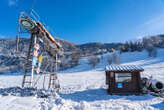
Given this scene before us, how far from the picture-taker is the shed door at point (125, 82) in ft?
26.5

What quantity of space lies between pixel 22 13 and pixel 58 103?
6444mm

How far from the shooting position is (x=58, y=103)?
15.5 ft

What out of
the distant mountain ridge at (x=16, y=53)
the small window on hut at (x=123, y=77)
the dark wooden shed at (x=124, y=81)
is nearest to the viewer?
the dark wooden shed at (x=124, y=81)

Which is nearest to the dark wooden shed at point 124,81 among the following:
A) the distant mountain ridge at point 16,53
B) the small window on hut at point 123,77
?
the small window on hut at point 123,77

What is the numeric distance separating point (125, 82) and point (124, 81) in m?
0.11

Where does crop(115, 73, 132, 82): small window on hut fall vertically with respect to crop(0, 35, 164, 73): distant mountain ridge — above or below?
below

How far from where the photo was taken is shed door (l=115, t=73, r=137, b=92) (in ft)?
26.5

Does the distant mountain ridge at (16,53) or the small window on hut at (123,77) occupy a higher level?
the distant mountain ridge at (16,53)

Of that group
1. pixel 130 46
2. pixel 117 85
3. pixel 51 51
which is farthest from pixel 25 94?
pixel 130 46

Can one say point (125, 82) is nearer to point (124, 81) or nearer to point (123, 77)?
point (124, 81)

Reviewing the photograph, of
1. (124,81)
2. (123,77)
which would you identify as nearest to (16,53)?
(123,77)

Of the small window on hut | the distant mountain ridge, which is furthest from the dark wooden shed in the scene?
the distant mountain ridge

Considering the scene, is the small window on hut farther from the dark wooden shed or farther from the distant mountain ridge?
the distant mountain ridge

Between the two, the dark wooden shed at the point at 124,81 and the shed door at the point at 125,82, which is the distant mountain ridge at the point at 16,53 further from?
the shed door at the point at 125,82
